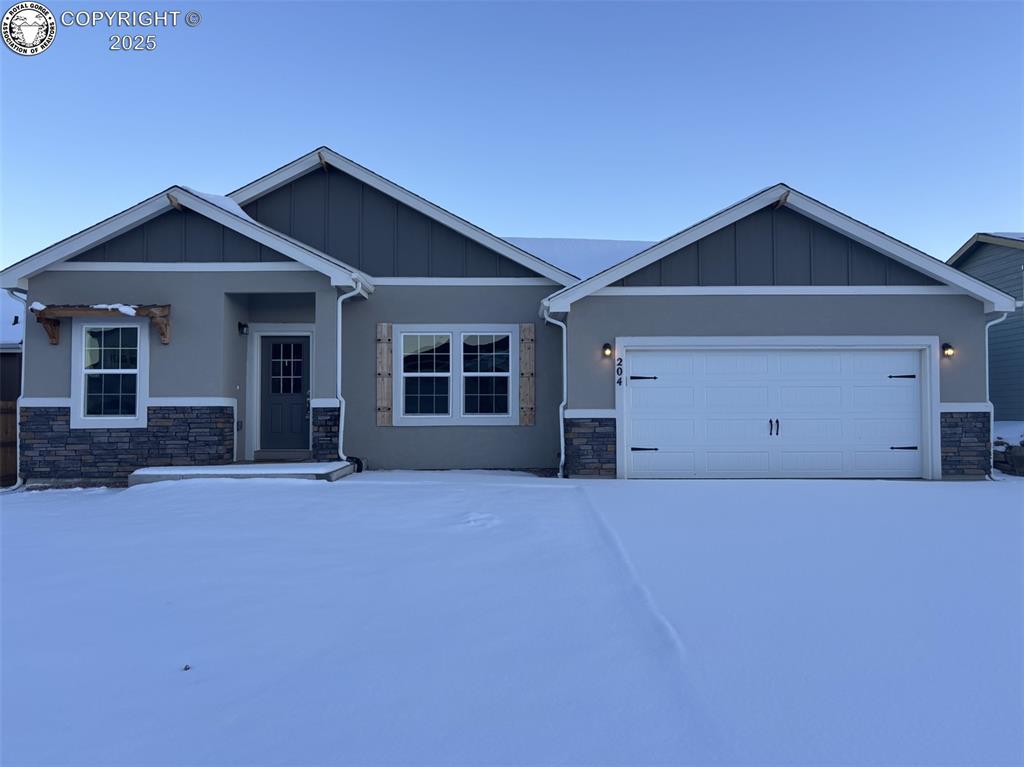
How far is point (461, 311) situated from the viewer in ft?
32.2

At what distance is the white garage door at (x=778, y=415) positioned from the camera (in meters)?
8.83

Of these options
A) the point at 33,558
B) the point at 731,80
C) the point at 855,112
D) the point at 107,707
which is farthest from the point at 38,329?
Result: the point at 855,112

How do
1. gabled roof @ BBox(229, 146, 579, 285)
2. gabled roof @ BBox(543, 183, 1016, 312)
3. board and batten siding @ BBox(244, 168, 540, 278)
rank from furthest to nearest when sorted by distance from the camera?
board and batten siding @ BBox(244, 168, 540, 278) → gabled roof @ BBox(229, 146, 579, 285) → gabled roof @ BBox(543, 183, 1016, 312)

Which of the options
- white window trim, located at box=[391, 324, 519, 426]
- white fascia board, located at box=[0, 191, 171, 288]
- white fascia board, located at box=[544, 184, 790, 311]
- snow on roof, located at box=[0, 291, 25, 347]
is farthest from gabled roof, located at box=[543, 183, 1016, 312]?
snow on roof, located at box=[0, 291, 25, 347]

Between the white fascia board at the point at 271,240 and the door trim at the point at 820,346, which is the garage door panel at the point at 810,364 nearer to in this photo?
the door trim at the point at 820,346

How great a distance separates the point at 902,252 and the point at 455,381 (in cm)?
711

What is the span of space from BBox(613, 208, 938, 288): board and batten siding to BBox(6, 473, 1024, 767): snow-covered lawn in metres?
4.22

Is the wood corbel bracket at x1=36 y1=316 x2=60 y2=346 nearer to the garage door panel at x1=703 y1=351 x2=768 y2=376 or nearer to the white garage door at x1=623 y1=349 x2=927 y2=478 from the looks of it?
the white garage door at x1=623 y1=349 x2=927 y2=478

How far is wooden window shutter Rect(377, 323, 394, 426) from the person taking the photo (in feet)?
31.8

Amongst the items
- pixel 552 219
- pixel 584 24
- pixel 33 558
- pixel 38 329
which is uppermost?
pixel 584 24

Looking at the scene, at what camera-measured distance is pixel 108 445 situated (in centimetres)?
873

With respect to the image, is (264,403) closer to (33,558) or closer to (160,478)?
(160,478)

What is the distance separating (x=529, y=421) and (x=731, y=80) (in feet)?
30.4

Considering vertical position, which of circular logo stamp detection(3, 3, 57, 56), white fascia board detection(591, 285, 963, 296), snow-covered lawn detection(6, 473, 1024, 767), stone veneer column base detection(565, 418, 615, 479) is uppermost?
circular logo stamp detection(3, 3, 57, 56)
